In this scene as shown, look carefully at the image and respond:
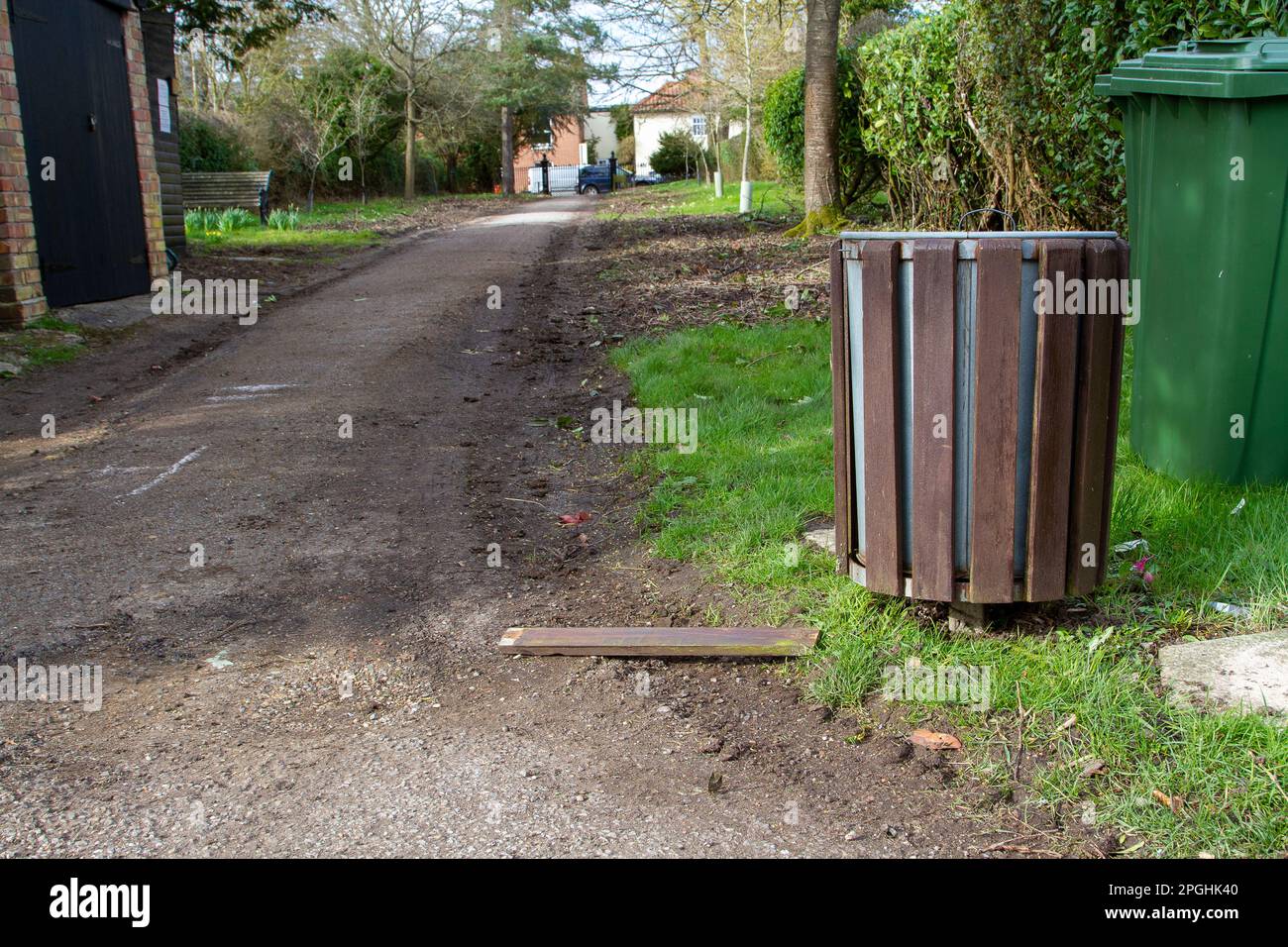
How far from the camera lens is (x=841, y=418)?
11.3 feet

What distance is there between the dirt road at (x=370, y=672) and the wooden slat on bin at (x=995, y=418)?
60cm

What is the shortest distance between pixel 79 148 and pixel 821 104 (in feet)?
32.1

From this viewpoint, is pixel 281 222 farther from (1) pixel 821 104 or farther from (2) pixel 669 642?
(2) pixel 669 642

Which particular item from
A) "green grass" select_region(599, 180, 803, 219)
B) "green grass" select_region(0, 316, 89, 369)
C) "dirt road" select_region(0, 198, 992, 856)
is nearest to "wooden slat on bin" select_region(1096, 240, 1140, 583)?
"dirt road" select_region(0, 198, 992, 856)

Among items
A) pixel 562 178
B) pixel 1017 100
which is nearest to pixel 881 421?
pixel 1017 100

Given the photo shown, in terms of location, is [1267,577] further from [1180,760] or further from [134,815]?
[134,815]

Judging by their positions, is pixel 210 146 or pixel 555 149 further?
pixel 555 149

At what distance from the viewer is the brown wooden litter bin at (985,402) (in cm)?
302

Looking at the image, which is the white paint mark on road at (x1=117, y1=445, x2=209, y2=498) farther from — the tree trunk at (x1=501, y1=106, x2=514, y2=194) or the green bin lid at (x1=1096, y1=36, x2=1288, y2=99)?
the tree trunk at (x1=501, y1=106, x2=514, y2=194)

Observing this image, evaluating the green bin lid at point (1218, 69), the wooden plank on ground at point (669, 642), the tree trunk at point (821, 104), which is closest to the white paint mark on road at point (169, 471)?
the wooden plank on ground at point (669, 642)

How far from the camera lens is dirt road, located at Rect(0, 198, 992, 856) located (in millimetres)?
2725

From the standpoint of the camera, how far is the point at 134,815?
273cm

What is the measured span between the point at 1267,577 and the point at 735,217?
61.9ft
